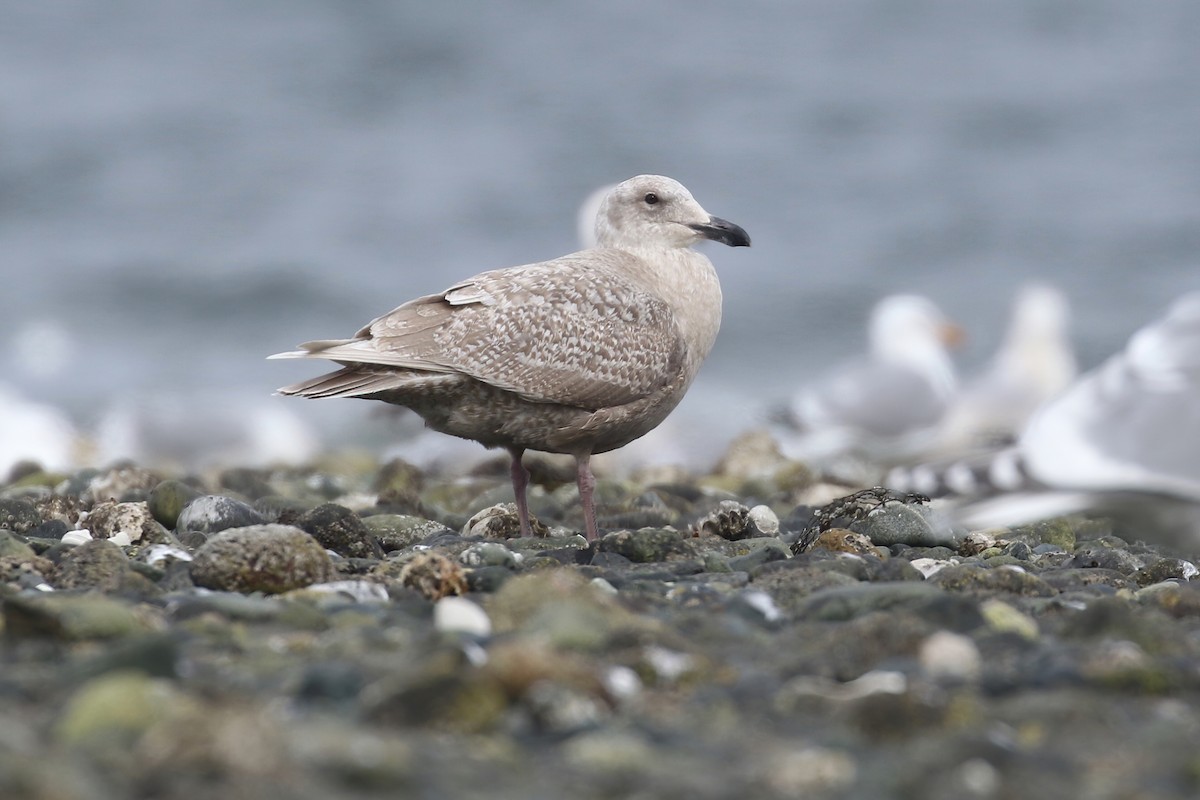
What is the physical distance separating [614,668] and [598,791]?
67 centimetres

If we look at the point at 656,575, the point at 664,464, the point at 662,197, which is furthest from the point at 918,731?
the point at 664,464

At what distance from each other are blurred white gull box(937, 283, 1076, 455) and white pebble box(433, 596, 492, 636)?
27.9ft

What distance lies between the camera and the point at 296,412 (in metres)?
13.1

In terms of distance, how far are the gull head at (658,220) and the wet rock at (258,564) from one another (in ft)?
8.71

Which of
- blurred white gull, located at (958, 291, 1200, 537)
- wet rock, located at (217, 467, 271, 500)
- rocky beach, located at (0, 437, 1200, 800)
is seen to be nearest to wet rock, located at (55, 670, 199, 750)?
rocky beach, located at (0, 437, 1200, 800)

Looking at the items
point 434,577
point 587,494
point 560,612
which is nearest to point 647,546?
point 587,494

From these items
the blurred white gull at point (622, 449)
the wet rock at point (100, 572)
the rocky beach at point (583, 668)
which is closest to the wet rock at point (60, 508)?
the rocky beach at point (583, 668)

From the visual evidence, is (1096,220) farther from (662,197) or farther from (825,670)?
(825,670)

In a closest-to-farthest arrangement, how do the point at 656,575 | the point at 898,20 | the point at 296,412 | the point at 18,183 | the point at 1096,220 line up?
the point at 656,575 < the point at 296,412 < the point at 1096,220 < the point at 18,183 < the point at 898,20

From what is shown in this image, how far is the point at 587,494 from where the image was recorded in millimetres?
5789

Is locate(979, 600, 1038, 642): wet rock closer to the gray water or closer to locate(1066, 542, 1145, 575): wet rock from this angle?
locate(1066, 542, 1145, 575): wet rock

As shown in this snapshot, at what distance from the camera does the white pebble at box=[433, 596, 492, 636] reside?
11.7 feet

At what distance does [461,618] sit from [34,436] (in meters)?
8.45

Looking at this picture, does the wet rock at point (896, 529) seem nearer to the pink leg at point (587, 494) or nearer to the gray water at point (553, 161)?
the pink leg at point (587, 494)
